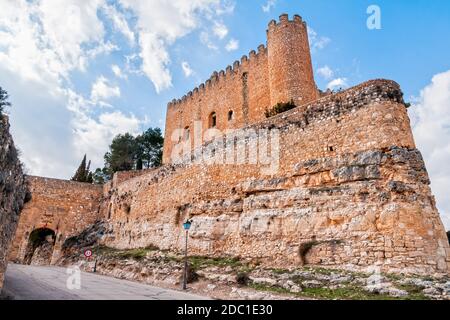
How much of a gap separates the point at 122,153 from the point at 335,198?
33044 millimetres

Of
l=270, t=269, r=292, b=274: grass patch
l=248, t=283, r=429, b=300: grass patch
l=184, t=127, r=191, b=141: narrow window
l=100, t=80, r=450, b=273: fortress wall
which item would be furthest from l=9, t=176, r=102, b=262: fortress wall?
l=248, t=283, r=429, b=300: grass patch

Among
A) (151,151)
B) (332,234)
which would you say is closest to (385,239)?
(332,234)

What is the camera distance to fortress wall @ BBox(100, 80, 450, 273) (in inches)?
354

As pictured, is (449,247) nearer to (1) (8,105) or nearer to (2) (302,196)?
(2) (302,196)

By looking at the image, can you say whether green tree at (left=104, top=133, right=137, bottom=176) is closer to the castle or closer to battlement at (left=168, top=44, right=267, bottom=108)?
battlement at (left=168, top=44, right=267, bottom=108)

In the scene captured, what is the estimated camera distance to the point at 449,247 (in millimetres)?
8992

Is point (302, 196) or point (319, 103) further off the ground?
point (319, 103)

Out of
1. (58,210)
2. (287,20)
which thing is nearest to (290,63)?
(287,20)

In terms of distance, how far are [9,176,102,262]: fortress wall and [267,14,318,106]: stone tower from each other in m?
20.0

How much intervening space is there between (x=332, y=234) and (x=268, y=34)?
17.1 meters

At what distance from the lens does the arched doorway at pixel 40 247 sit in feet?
91.7

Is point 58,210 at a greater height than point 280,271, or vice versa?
point 58,210

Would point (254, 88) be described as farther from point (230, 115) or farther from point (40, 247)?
point (40, 247)

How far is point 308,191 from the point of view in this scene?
11.2 m
